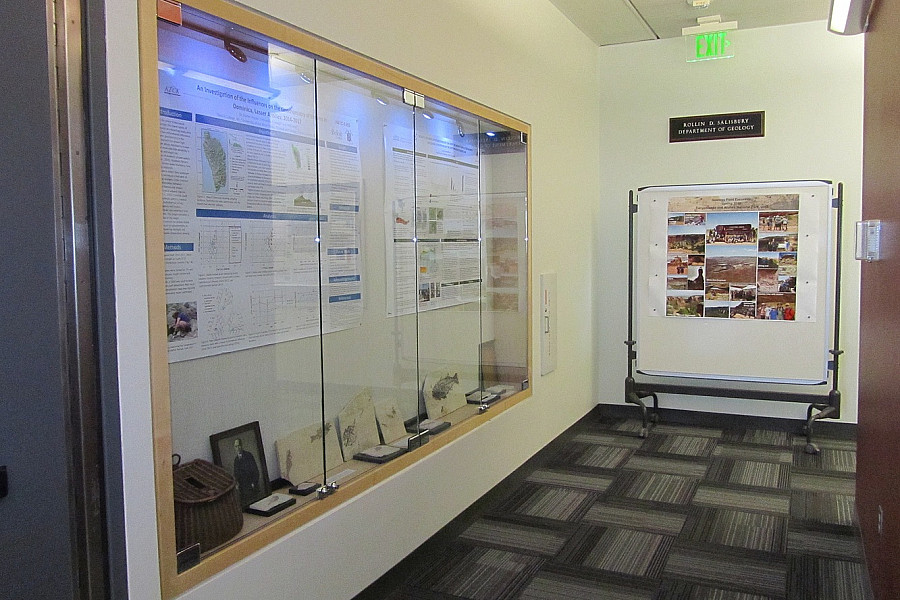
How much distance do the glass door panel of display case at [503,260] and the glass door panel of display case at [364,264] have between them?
72 centimetres

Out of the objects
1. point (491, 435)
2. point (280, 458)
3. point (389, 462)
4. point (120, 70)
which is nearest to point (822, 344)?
point (491, 435)

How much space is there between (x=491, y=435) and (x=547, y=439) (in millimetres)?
947

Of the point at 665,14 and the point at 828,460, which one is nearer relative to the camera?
the point at 828,460

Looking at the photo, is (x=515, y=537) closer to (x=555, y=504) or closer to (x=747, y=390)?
(x=555, y=504)

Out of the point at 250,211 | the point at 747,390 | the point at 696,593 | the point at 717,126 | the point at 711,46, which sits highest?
the point at 711,46

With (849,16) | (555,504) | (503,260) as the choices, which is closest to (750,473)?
(555,504)

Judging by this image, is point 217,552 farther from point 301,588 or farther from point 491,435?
point 491,435

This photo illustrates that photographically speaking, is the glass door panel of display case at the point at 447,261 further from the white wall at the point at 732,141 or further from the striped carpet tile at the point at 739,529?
the white wall at the point at 732,141

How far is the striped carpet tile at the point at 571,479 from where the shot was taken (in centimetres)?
407

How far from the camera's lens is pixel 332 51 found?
8.02ft

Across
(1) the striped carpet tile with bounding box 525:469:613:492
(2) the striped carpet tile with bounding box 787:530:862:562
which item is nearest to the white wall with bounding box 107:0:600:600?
(1) the striped carpet tile with bounding box 525:469:613:492

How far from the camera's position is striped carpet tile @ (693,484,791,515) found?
373 centimetres

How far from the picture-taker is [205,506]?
2.05 meters

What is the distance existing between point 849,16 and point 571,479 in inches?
103
